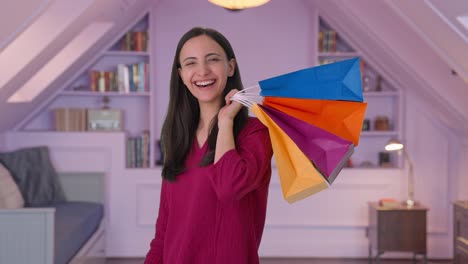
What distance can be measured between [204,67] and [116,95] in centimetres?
389

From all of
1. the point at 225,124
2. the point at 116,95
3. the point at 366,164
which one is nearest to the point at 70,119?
the point at 116,95

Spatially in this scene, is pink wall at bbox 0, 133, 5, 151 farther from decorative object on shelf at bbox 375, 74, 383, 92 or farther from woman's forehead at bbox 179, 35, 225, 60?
woman's forehead at bbox 179, 35, 225, 60

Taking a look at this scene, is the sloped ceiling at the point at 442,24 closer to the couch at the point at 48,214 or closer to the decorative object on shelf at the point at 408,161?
the decorative object on shelf at the point at 408,161

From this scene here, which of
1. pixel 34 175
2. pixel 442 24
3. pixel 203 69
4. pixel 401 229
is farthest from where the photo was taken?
pixel 34 175

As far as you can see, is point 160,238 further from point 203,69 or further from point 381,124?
point 381,124

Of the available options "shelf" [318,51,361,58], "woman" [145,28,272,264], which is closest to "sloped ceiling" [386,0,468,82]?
"woman" [145,28,272,264]

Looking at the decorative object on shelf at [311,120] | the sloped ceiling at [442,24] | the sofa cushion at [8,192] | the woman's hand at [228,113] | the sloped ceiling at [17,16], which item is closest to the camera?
the decorative object on shelf at [311,120]

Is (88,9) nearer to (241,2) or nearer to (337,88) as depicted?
(241,2)

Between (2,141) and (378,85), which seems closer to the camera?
(2,141)

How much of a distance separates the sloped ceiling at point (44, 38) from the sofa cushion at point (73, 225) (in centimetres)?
90

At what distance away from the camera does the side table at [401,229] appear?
4230mm

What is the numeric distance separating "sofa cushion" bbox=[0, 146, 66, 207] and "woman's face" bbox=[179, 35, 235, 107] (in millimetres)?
3229

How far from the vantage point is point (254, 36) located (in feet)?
17.0

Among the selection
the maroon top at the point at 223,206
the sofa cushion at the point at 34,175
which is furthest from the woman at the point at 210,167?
the sofa cushion at the point at 34,175
